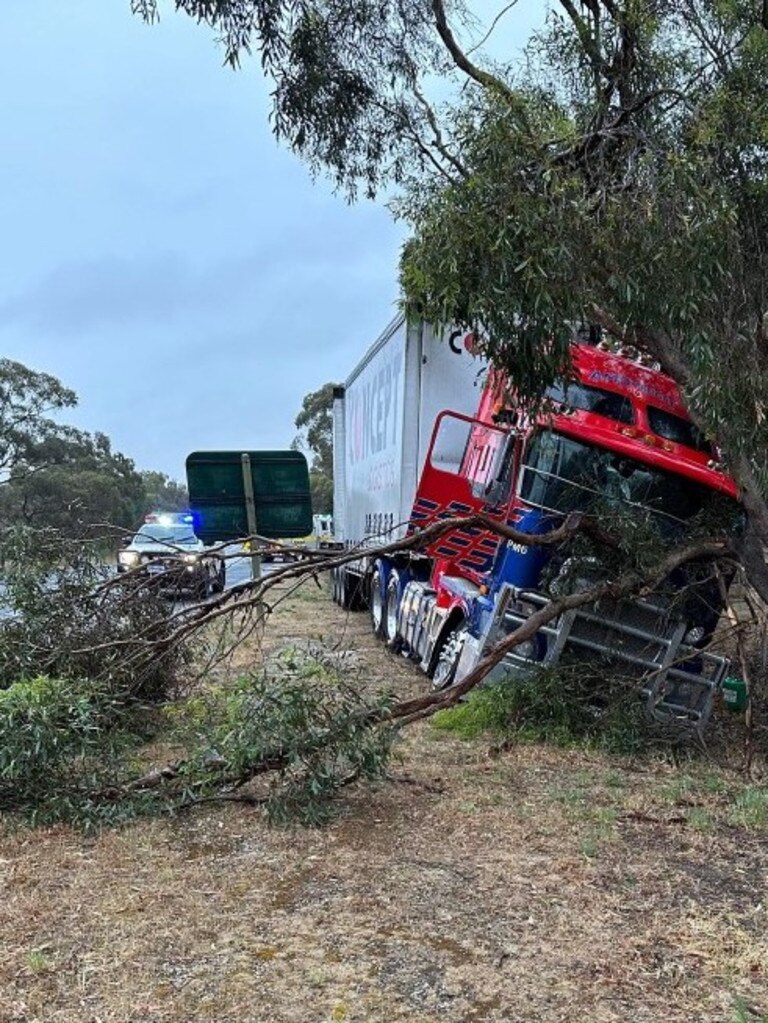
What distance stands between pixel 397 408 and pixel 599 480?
463 cm

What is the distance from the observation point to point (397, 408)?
12.2 metres

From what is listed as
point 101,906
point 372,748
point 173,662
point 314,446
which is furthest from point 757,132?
point 314,446

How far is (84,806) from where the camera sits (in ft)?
18.1

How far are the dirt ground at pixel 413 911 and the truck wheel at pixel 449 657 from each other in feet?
7.41

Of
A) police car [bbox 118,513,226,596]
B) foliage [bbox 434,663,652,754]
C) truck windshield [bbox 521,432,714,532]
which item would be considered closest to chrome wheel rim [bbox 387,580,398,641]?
police car [bbox 118,513,226,596]

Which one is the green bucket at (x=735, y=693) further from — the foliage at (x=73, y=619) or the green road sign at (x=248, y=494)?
the foliage at (x=73, y=619)

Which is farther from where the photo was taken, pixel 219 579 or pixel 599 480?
pixel 219 579

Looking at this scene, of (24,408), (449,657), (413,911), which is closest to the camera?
(413,911)

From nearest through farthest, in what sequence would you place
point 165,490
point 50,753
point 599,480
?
1. point 50,753
2. point 599,480
3. point 165,490

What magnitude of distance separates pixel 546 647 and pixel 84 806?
3.95 metres

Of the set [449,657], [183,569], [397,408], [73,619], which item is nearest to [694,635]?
[449,657]

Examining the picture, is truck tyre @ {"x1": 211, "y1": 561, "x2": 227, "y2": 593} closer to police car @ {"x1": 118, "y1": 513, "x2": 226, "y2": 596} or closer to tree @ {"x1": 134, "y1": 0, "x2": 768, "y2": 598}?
police car @ {"x1": 118, "y1": 513, "x2": 226, "y2": 596}

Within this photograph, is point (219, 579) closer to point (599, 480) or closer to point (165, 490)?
point (599, 480)

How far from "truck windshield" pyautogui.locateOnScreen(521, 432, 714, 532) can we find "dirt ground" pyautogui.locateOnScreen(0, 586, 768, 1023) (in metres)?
2.41
